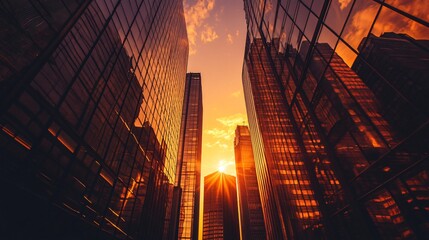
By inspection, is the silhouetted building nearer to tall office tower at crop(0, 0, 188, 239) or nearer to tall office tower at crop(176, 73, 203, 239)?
tall office tower at crop(176, 73, 203, 239)

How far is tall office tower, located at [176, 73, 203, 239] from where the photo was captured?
82.9m

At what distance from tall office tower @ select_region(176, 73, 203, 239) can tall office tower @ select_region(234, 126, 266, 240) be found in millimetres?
60191

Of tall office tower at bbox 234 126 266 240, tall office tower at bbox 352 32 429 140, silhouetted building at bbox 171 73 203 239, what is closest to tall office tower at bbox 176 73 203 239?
silhouetted building at bbox 171 73 203 239

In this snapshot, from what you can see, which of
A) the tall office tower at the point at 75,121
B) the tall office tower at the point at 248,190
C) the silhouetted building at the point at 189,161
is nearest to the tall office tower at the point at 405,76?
the tall office tower at the point at 75,121

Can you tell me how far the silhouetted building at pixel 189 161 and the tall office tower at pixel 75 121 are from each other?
59167 mm

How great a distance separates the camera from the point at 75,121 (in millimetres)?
10000

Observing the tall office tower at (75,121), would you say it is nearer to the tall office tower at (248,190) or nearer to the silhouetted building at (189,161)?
the silhouetted building at (189,161)

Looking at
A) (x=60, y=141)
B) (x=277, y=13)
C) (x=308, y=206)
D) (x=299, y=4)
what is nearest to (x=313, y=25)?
(x=299, y=4)

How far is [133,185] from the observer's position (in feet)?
50.7

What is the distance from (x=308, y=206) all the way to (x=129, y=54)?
183 feet

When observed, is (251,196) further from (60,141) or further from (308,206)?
(60,141)

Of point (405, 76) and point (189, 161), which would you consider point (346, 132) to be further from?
point (189, 161)

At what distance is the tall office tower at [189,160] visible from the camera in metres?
82.9

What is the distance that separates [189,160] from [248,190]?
79.8 metres
